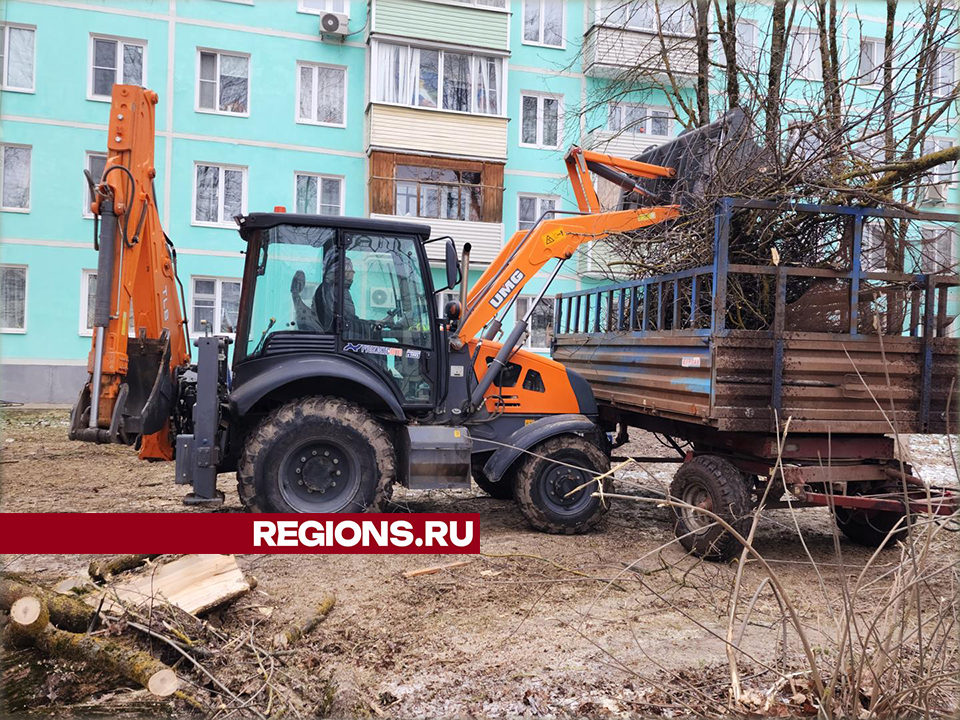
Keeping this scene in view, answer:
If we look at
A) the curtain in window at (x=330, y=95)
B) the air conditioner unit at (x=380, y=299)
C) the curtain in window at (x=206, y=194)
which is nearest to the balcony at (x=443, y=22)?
the curtain in window at (x=330, y=95)

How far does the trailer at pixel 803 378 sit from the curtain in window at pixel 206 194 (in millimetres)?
13431

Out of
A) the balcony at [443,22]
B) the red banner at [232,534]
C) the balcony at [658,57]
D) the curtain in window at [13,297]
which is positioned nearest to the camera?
the red banner at [232,534]

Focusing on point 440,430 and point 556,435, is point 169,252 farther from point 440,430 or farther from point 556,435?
point 556,435

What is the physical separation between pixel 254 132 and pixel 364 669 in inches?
617

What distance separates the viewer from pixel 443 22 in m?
17.3

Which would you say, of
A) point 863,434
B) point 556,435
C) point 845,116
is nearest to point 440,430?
point 556,435

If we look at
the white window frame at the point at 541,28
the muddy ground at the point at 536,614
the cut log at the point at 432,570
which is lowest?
the muddy ground at the point at 536,614

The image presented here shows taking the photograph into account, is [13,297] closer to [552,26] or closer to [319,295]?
[319,295]

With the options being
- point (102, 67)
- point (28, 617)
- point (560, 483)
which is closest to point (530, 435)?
point (560, 483)

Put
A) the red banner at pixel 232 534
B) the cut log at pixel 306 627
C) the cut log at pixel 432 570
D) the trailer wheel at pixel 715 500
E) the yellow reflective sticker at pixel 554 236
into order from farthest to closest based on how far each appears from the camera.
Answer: the yellow reflective sticker at pixel 554 236 → the red banner at pixel 232 534 → the trailer wheel at pixel 715 500 → the cut log at pixel 432 570 → the cut log at pixel 306 627

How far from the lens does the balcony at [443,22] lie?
1697 cm

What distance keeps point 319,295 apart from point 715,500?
3.30m

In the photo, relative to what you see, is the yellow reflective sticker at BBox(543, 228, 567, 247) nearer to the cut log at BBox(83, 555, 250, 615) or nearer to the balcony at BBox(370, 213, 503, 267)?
the cut log at BBox(83, 555, 250, 615)

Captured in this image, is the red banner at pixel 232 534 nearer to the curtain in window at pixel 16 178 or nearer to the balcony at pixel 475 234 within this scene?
the balcony at pixel 475 234
